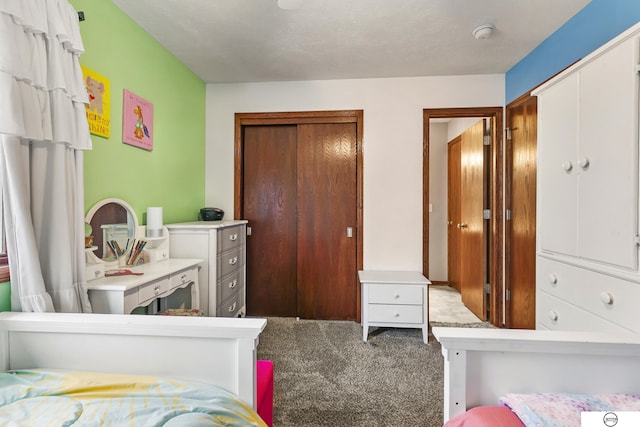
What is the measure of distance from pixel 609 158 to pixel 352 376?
1.83m

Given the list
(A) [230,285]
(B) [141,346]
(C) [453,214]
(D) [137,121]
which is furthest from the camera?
(C) [453,214]

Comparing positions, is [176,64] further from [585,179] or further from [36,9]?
[585,179]

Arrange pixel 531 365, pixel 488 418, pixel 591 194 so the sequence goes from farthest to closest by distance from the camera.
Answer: pixel 591 194
pixel 531 365
pixel 488 418

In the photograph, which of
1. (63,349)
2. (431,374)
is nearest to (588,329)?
(431,374)

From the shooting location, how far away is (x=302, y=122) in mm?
3119

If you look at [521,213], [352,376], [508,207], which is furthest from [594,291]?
[508,207]

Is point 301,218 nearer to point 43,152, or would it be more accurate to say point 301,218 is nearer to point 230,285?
point 230,285

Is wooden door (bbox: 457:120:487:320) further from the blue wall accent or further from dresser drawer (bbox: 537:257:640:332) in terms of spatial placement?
dresser drawer (bbox: 537:257:640:332)

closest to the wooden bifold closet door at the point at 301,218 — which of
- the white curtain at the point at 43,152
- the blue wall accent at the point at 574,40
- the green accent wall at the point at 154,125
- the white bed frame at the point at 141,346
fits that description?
the green accent wall at the point at 154,125

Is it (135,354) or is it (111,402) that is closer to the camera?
(111,402)

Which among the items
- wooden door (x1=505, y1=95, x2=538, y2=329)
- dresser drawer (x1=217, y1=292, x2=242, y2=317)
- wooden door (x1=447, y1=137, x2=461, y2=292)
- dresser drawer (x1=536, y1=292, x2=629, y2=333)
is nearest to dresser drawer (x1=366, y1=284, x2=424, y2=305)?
wooden door (x1=505, y1=95, x2=538, y2=329)

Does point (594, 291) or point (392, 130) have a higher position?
point (392, 130)

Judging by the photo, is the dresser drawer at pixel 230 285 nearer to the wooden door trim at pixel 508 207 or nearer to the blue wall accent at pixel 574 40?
the wooden door trim at pixel 508 207

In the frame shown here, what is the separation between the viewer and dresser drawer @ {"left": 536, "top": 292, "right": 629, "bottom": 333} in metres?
1.20
